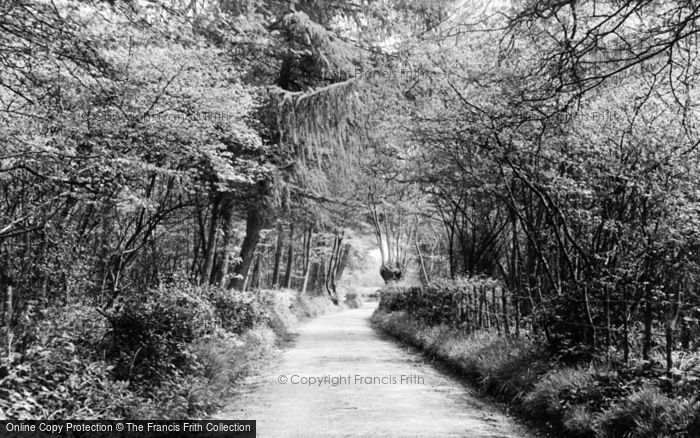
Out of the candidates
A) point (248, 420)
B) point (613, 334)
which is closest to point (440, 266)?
point (613, 334)

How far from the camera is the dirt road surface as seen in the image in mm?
5859

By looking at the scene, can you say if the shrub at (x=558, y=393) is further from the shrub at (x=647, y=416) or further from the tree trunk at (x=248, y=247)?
the tree trunk at (x=248, y=247)

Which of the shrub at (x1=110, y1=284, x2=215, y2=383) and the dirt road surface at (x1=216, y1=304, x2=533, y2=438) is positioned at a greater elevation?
the shrub at (x1=110, y1=284, x2=215, y2=383)

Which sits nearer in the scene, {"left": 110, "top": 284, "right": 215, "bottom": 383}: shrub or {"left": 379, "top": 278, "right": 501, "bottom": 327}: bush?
{"left": 110, "top": 284, "right": 215, "bottom": 383}: shrub

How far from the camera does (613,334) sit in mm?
7109

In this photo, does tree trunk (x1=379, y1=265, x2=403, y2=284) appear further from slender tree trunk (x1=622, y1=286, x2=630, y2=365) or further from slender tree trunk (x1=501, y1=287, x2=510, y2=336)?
slender tree trunk (x1=622, y1=286, x2=630, y2=365)

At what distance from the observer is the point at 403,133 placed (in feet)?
36.4

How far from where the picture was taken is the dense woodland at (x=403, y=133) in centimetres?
496

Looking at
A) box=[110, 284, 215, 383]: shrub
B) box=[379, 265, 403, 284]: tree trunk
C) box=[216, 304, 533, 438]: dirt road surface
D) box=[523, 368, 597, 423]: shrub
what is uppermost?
box=[379, 265, 403, 284]: tree trunk

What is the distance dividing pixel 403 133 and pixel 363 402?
5.95 m

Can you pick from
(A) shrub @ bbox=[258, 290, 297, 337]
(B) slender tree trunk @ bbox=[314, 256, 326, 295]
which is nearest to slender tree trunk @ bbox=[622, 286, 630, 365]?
(A) shrub @ bbox=[258, 290, 297, 337]

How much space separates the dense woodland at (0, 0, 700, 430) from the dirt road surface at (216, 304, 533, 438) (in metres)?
1.46

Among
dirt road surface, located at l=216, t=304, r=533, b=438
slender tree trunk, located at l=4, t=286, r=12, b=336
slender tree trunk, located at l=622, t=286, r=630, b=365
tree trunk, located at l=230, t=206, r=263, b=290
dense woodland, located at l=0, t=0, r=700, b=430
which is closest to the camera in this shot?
dense woodland, located at l=0, t=0, r=700, b=430

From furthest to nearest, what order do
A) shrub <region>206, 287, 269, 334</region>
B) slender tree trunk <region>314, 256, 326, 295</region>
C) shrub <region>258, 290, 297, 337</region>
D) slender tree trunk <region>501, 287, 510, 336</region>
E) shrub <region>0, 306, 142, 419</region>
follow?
1. slender tree trunk <region>314, 256, 326, 295</region>
2. shrub <region>258, 290, 297, 337</region>
3. shrub <region>206, 287, 269, 334</region>
4. slender tree trunk <region>501, 287, 510, 336</region>
5. shrub <region>0, 306, 142, 419</region>
